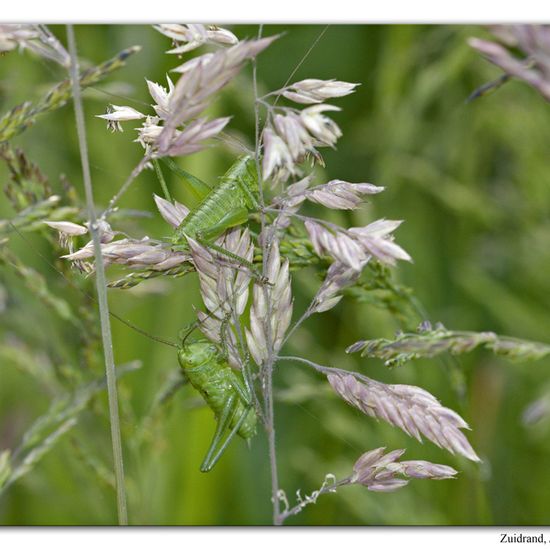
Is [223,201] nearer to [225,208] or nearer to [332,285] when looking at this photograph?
[225,208]

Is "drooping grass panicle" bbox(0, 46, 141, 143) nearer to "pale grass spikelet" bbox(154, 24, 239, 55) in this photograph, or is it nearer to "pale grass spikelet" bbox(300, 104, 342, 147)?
"pale grass spikelet" bbox(154, 24, 239, 55)

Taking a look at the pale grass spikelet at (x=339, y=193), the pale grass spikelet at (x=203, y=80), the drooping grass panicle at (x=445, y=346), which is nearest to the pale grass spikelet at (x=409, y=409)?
the drooping grass panicle at (x=445, y=346)

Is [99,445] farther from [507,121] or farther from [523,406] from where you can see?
[507,121]

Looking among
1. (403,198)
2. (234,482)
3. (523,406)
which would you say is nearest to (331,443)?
(234,482)

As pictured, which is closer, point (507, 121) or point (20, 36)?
point (20, 36)

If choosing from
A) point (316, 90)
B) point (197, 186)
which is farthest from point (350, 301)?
point (316, 90)

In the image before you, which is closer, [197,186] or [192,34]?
[192,34]

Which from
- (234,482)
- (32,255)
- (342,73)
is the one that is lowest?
(234,482)
